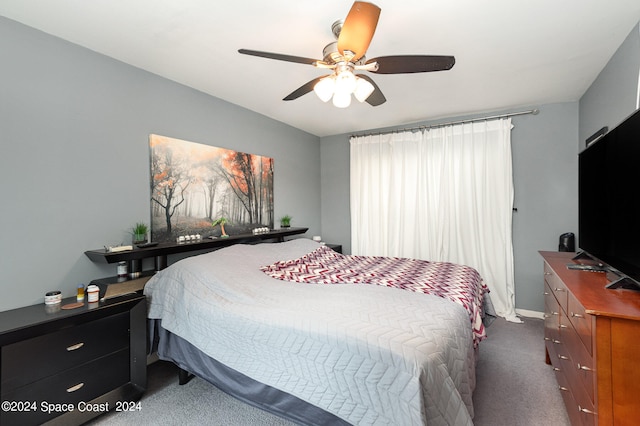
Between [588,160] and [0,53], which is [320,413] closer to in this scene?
[588,160]

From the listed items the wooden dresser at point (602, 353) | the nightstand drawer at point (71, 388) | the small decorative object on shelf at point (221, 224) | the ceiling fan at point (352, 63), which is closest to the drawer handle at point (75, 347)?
the nightstand drawer at point (71, 388)

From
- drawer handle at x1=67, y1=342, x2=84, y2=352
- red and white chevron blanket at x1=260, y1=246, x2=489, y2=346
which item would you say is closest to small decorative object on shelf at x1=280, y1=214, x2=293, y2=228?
red and white chevron blanket at x1=260, y1=246, x2=489, y2=346

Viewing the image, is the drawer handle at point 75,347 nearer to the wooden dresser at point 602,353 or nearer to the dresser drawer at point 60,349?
the dresser drawer at point 60,349

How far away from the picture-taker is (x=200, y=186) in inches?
113

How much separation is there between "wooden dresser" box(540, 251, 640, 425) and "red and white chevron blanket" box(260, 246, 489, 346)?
0.50 meters

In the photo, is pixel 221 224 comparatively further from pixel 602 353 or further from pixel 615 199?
pixel 615 199

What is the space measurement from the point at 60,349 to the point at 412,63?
8.69ft

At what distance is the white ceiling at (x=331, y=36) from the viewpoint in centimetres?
170

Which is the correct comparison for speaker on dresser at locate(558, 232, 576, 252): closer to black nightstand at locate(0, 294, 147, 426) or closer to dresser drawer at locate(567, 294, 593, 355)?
dresser drawer at locate(567, 294, 593, 355)

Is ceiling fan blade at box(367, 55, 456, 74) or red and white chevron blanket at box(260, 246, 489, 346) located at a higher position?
ceiling fan blade at box(367, 55, 456, 74)

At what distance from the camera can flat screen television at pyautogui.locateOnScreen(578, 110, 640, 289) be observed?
1.38 meters

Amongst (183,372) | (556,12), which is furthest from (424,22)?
(183,372)

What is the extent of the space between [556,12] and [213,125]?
290cm

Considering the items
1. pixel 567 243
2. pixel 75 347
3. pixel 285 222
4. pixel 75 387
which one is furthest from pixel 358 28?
pixel 567 243
